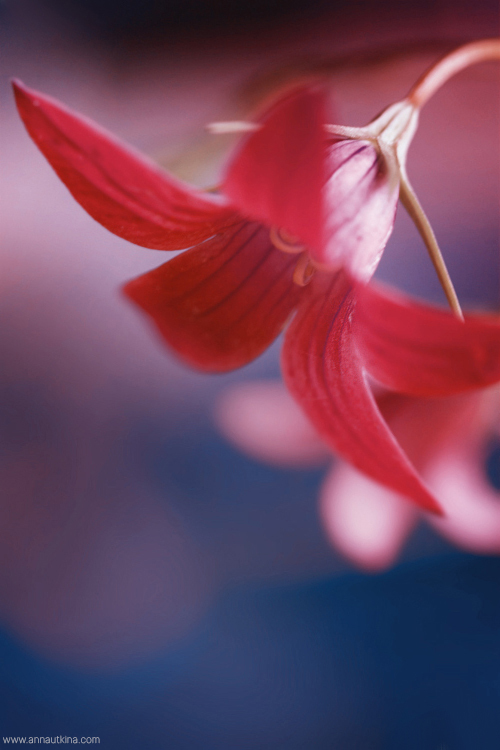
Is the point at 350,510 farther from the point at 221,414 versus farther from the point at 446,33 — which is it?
the point at 446,33

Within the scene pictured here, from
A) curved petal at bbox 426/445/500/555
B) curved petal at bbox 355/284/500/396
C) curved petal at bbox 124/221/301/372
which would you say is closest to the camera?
curved petal at bbox 355/284/500/396

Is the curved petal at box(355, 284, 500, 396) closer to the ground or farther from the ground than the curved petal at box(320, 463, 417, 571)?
farther from the ground

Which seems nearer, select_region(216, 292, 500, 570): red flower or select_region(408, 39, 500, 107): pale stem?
select_region(408, 39, 500, 107): pale stem

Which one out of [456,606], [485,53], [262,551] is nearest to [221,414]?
[262,551]

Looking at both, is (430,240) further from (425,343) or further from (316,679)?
(316,679)

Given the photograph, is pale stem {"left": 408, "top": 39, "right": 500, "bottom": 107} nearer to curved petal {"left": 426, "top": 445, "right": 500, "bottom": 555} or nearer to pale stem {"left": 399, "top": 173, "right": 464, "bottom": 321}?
pale stem {"left": 399, "top": 173, "right": 464, "bottom": 321}

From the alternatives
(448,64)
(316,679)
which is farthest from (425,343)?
→ (316,679)

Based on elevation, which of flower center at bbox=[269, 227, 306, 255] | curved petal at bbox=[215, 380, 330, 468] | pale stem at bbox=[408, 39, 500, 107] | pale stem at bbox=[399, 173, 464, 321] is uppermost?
pale stem at bbox=[408, 39, 500, 107]

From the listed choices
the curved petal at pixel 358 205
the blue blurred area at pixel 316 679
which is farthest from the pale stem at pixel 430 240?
the blue blurred area at pixel 316 679

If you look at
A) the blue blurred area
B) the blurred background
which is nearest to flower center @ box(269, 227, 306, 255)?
the blurred background
